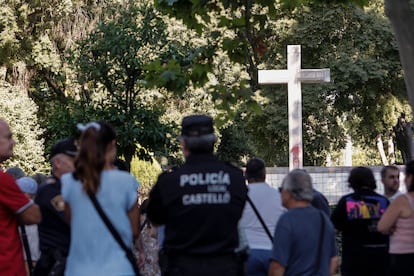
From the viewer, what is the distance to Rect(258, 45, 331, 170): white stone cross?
19.6 metres

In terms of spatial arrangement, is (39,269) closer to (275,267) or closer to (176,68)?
(275,267)

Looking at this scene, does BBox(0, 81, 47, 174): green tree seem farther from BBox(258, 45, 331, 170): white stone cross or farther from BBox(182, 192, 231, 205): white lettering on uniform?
BBox(182, 192, 231, 205): white lettering on uniform

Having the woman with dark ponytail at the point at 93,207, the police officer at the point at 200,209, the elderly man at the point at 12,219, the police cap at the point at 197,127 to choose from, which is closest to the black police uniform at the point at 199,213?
the police officer at the point at 200,209

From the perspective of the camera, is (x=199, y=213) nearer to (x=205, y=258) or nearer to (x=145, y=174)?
(x=205, y=258)

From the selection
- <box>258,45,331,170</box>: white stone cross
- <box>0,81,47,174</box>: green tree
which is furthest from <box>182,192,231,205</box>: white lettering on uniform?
<box>0,81,47,174</box>: green tree

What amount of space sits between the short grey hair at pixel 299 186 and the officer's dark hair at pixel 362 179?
6.22 feet

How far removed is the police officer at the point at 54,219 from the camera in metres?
5.89

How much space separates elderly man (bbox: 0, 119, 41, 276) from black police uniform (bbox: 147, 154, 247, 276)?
866 millimetres

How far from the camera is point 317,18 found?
33156 mm

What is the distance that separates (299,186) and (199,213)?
95cm

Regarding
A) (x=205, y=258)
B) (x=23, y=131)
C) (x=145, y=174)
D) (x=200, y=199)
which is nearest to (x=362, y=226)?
(x=205, y=258)

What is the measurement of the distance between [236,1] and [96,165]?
6.03 metres

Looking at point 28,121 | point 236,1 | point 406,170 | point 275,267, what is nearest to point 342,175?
point 28,121

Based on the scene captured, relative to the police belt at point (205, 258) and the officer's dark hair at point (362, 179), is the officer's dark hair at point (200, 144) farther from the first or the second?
the officer's dark hair at point (362, 179)
